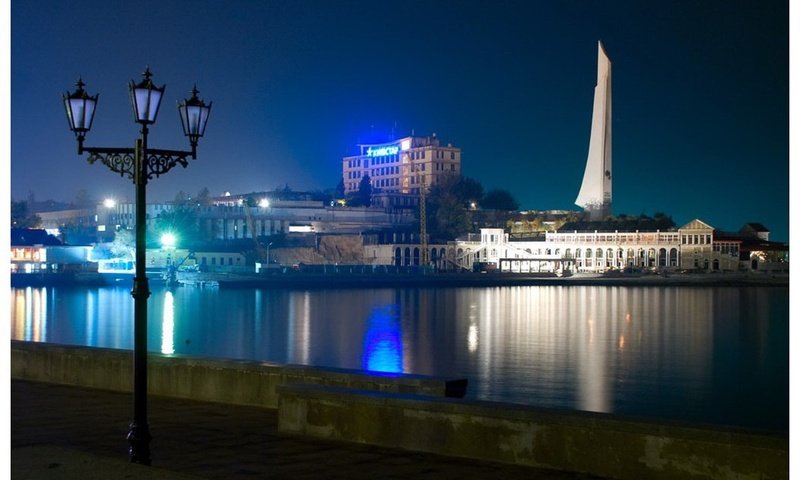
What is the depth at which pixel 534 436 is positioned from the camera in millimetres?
7691

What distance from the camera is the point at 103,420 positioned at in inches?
397

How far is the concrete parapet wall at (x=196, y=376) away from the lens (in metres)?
9.97

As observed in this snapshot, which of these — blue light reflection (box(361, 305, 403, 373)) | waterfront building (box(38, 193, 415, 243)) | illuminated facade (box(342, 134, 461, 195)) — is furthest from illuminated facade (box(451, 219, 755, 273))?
blue light reflection (box(361, 305, 403, 373))

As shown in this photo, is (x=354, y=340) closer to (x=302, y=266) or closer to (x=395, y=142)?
(x=302, y=266)

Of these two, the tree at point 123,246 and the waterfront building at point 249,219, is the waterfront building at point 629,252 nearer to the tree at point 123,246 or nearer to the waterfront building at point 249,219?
the waterfront building at point 249,219

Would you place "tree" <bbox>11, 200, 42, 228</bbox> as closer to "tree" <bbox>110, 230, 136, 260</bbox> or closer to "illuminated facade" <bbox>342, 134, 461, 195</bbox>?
"tree" <bbox>110, 230, 136, 260</bbox>

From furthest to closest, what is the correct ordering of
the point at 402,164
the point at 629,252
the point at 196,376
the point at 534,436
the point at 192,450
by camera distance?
the point at 402,164, the point at 629,252, the point at 196,376, the point at 192,450, the point at 534,436

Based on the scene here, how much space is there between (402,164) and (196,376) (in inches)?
6797

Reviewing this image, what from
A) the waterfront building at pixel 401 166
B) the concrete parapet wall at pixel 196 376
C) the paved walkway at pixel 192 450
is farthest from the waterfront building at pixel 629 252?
the paved walkway at pixel 192 450

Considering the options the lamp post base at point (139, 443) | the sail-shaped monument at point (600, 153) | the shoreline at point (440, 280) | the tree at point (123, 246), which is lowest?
the shoreline at point (440, 280)

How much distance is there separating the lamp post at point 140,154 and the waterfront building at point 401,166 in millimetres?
156532

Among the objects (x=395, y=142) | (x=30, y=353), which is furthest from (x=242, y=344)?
(x=395, y=142)

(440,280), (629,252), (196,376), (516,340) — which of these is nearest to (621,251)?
(629,252)

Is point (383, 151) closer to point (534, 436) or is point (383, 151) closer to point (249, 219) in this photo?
point (249, 219)
